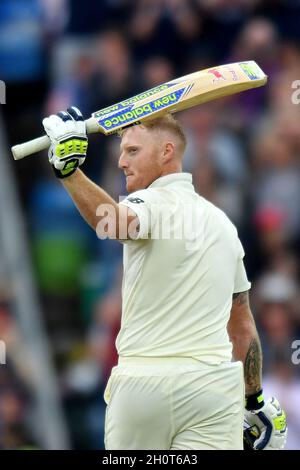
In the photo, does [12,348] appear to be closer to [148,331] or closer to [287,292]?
[287,292]

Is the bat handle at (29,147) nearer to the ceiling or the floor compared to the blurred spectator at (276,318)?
nearer to the ceiling

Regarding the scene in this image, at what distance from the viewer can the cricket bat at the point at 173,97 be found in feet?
16.9

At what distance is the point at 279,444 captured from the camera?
582 centimetres

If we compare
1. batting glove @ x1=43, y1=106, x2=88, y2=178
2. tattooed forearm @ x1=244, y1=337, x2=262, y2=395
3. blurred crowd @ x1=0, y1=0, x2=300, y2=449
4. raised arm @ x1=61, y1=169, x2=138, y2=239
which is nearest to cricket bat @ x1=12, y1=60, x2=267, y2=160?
batting glove @ x1=43, y1=106, x2=88, y2=178

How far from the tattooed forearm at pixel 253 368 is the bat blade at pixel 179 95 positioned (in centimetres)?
124

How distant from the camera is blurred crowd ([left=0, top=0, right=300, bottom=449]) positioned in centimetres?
866

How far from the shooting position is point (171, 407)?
504 centimetres

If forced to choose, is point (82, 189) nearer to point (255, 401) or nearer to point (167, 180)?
point (167, 180)

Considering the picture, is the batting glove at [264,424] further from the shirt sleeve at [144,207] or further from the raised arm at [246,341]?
the shirt sleeve at [144,207]

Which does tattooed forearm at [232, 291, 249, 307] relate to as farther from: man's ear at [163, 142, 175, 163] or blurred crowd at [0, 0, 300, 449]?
blurred crowd at [0, 0, 300, 449]

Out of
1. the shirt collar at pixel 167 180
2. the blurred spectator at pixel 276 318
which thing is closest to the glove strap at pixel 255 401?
the shirt collar at pixel 167 180

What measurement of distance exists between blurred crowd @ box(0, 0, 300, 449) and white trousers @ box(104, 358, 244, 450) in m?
2.61

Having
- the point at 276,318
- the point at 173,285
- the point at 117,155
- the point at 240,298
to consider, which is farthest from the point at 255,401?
the point at 117,155
